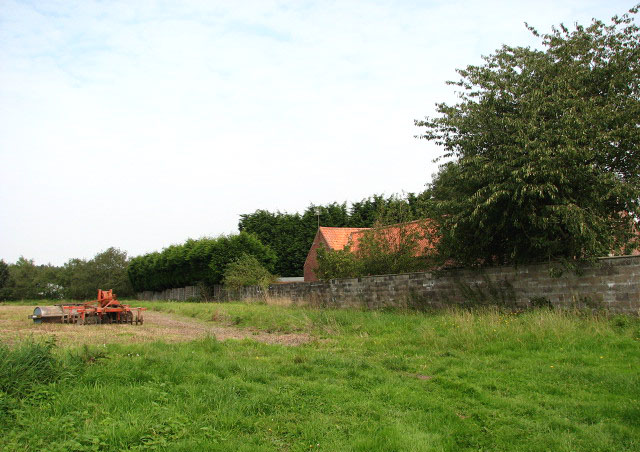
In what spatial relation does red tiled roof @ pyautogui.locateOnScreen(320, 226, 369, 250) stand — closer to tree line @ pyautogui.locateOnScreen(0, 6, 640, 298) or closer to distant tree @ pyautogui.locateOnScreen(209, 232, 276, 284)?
distant tree @ pyautogui.locateOnScreen(209, 232, 276, 284)

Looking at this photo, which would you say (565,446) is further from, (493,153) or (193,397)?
(493,153)

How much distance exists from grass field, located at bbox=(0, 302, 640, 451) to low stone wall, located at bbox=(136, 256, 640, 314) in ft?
9.27

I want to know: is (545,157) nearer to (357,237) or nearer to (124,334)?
(124,334)

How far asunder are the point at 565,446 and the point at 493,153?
10.6 meters

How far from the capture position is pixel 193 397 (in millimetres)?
5949

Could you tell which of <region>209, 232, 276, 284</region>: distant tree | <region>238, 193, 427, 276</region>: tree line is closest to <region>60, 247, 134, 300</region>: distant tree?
<region>238, 193, 427, 276</region>: tree line

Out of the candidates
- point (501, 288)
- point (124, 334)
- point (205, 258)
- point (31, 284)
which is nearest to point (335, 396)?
point (124, 334)

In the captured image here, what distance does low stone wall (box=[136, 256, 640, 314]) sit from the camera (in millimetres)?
12039

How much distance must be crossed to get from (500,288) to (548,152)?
4.55 meters

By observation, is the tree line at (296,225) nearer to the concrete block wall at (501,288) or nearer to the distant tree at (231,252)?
the distant tree at (231,252)

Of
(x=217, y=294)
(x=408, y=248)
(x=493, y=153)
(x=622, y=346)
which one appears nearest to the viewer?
(x=622, y=346)

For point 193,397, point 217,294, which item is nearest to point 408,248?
point 193,397

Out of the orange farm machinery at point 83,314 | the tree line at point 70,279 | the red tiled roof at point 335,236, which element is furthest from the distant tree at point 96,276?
the orange farm machinery at point 83,314

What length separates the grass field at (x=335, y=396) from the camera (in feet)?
15.9
